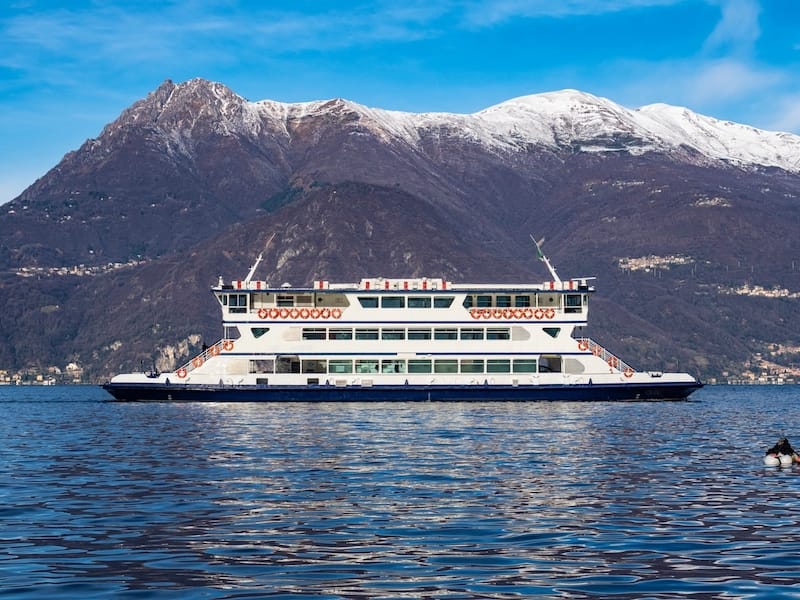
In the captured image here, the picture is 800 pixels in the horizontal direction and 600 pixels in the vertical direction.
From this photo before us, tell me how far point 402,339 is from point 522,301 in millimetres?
9387

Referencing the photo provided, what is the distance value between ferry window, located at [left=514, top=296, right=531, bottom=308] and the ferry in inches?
2.9

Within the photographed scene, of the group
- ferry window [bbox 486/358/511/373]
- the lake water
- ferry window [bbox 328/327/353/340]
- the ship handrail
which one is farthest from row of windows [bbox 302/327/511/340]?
the lake water

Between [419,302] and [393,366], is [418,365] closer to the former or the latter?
[393,366]

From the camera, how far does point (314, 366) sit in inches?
3516

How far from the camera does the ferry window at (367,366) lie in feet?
291

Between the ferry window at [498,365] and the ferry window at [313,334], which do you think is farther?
the ferry window at [313,334]

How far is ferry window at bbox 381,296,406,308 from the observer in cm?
8800

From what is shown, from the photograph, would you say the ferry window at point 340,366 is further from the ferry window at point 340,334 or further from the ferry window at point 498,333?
the ferry window at point 498,333

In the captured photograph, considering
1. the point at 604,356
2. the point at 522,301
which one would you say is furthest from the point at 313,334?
the point at 604,356

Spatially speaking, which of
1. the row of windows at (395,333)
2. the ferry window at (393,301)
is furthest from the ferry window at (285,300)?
the ferry window at (393,301)

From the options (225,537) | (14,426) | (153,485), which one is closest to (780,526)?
(225,537)

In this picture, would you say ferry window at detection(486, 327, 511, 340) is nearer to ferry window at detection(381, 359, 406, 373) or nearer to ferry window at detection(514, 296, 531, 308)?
ferry window at detection(514, 296, 531, 308)

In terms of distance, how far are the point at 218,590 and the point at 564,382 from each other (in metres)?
69.4

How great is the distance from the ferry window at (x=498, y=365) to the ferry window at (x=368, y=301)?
9.48 metres
